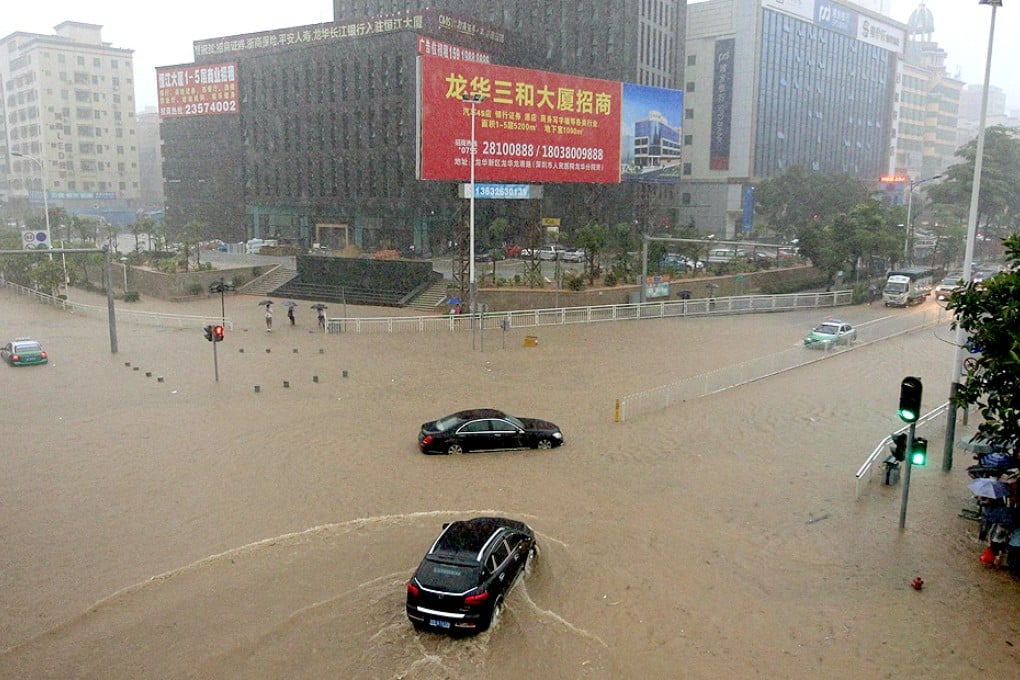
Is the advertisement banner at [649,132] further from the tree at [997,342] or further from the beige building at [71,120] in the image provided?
the beige building at [71,120]

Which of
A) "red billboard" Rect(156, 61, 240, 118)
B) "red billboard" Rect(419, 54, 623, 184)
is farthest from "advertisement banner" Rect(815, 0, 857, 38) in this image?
"red billboard" Rect(156, 61, 240, 118)

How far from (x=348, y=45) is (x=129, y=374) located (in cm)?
3918

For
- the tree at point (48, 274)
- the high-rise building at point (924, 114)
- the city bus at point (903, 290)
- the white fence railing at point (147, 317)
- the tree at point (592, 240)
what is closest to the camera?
the white fence railing at point (147, 317)

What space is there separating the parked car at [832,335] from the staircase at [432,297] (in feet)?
61.1

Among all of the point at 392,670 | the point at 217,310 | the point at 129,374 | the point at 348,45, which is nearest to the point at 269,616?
the point at 392,670

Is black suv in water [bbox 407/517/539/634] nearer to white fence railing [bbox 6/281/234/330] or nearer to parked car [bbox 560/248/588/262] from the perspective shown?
white fence railing [bbox 6/281/234/330]

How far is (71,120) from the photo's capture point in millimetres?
93625

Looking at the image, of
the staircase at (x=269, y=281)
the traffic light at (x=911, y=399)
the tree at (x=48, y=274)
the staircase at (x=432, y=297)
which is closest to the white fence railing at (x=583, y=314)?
the staircase at (x=432, y=297)

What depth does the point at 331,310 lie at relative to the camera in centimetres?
4166

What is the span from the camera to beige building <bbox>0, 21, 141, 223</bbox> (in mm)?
90750

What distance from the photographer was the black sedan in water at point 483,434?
16.6 m

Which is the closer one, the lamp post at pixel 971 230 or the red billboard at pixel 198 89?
the lamp post at pixel 971 230

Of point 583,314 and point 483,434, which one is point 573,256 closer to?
point 583,314

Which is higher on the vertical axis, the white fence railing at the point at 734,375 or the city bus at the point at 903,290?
the city bus at the point at 903,290
